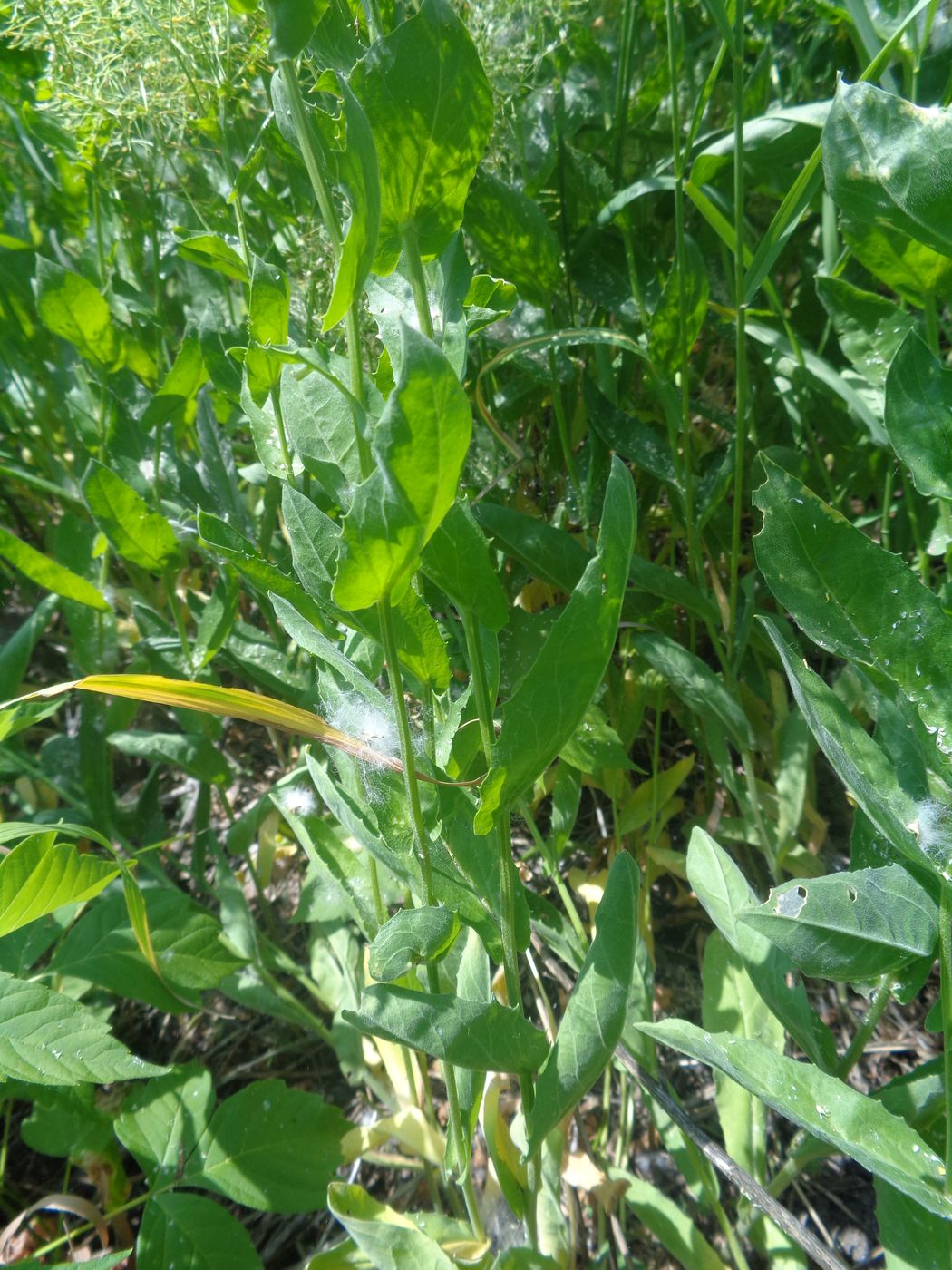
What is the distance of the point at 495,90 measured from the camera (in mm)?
898

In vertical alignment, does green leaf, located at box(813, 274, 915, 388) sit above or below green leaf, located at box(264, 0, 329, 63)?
below

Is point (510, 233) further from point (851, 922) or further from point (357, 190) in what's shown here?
point (851, 922)

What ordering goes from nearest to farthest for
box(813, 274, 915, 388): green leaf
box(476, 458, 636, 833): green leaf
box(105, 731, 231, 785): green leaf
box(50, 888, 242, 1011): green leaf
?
box(476, 458, 636, 833): green leaf, box(813, 274, 915, 388): green leaf, box(50, 888, 242, 1011): green leaf, box(105, 731, 231, 785): green leaf

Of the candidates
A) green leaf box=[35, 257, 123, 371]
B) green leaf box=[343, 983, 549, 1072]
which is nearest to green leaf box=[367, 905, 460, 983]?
green leaf box=[343, 983, 549, 1072]

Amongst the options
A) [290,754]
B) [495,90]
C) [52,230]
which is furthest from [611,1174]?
[52,230]

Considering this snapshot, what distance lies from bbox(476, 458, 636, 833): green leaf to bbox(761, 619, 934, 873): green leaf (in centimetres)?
9

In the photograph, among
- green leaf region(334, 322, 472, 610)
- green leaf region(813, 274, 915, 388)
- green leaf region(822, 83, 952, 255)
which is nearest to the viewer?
green leaf region(334, 322, 472, 610)

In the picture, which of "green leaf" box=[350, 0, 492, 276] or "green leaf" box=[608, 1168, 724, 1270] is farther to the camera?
"green leaf" box=[608, 1168, 724, 1270]

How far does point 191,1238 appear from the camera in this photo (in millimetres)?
836

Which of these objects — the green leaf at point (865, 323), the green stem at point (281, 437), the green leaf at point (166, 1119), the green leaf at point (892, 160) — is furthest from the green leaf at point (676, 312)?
the green leaf at point (166, 1119)

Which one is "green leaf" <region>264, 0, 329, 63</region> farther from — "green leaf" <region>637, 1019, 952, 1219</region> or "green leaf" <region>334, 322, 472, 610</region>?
"green leaf" <region>637, 1019, 952, 1219</region>

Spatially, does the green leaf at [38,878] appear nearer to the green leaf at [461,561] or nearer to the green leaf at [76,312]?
the green leaf at [461,561]

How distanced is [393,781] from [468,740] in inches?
2.5

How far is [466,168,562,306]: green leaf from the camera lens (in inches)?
34.3
